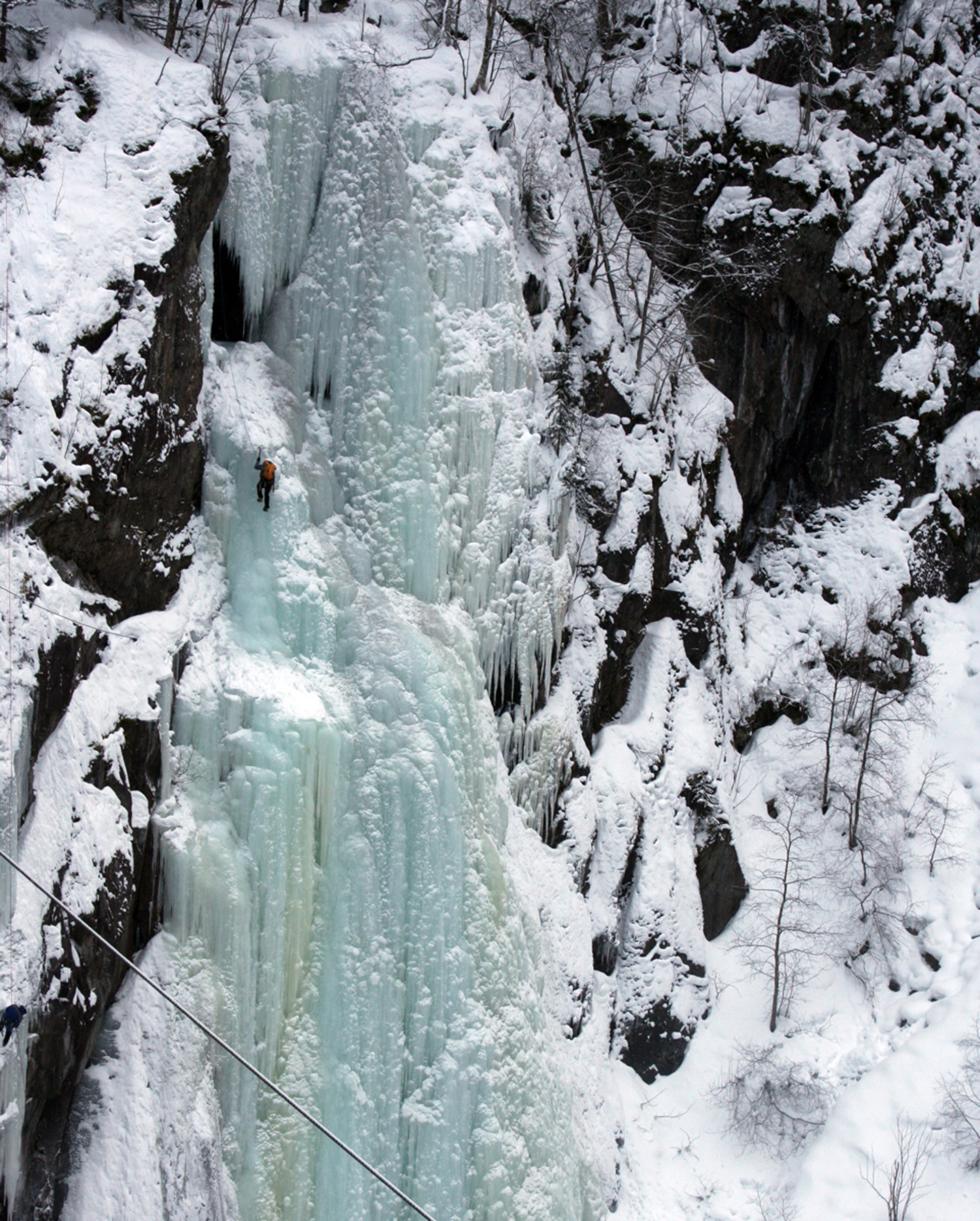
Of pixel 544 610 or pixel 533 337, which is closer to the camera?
pixel 544 610

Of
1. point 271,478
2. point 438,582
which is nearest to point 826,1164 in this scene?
point 438,582

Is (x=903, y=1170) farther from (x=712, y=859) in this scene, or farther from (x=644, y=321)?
(x=644, y=321)

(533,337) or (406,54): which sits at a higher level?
(406,54)

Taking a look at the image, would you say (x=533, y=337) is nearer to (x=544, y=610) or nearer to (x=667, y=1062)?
(x=544, y=610)

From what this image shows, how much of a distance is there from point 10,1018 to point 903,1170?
979 cm

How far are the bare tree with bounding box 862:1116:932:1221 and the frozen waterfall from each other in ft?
10.9

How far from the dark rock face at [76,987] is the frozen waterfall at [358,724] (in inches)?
7.8

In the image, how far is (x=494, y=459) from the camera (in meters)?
12.9

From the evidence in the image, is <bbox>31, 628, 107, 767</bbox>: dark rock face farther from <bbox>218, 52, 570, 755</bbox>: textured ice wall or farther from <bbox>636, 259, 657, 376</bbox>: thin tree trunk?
<bbox>636, 259, 657, 376</bbox>: thin tree trunk

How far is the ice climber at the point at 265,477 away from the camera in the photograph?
433 inches

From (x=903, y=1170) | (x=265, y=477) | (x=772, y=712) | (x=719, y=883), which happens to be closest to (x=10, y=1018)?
(x=265, y=477)

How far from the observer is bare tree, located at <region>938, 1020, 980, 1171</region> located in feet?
41.2

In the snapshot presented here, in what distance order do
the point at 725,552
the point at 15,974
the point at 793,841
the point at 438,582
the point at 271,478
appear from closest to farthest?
the point at 15,974, the point at 271,478, the point at 438,582, the point at 793,841, the point at 725,552

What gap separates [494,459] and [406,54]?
5188mm
